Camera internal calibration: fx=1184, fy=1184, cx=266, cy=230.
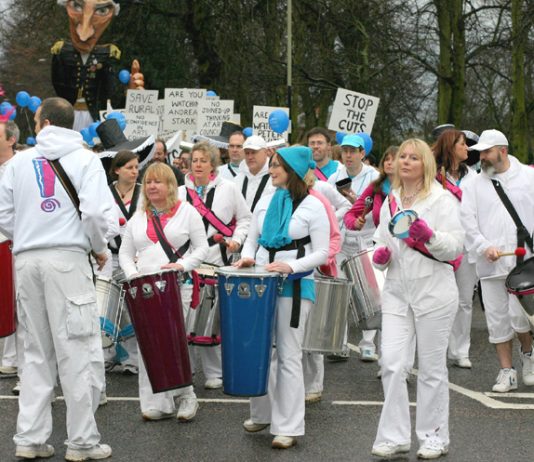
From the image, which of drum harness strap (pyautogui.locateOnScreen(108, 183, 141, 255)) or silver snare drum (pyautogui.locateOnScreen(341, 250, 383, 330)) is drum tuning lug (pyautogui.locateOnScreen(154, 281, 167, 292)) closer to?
silver snare drum (pyautogui.locateOnScreen(341, 250, 383, 330))

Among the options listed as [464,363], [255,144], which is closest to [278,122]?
[255,144]

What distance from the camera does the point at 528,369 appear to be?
9.28 m

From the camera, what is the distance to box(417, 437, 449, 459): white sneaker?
6.88 m

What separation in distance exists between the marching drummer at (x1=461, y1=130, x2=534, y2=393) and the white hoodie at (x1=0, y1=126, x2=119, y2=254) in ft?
10.9

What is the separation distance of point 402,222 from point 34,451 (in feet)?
8.25

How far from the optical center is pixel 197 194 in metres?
9.48

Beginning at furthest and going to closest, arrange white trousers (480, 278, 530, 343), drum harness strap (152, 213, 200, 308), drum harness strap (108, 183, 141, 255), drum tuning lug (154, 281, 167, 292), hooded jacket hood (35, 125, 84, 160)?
drum harness strap (108, 183, 141, 255) → white trousers (480, 278, 530, 343) → drum harness strap (152, 213, 200, 308) → drum tuning lug (154, 281, 167, 292) → hooded jacket hood (35, 125, 84, 160)

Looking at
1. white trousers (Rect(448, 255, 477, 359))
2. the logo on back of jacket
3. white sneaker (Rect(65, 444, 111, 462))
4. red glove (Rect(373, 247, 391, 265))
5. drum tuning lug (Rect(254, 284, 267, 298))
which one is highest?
the logo on back of jacket

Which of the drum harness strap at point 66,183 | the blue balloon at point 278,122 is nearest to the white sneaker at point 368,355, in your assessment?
the drum harness strap at point 66,183

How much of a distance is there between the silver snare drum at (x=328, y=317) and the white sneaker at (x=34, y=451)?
174 centimetres

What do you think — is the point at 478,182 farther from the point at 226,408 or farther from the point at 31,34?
the point at 31,34

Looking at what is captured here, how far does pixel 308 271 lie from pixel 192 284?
1268mm

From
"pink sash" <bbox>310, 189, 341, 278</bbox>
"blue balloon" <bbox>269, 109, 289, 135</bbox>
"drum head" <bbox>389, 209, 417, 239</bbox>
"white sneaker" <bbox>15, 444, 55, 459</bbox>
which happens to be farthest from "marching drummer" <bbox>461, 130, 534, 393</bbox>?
"blue balloon" <bbox>269, 109, 289, 135</bbox>

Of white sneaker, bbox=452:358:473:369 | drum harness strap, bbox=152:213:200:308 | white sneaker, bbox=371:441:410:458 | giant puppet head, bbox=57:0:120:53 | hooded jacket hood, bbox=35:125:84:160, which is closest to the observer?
white sneaker, bbox=371:441:410:458
